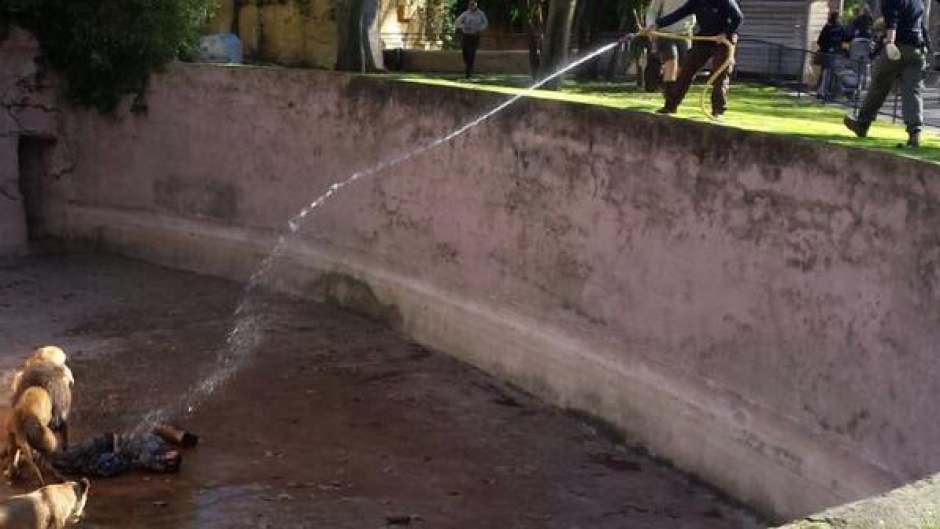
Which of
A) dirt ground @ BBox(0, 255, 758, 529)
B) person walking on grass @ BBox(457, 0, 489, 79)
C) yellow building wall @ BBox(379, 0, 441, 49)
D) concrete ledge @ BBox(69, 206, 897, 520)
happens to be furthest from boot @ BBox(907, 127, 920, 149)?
yellow building wall @ BBox(379, 0, 441, 49)

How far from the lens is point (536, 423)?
40.2 feet

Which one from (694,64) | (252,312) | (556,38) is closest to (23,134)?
(252,312)

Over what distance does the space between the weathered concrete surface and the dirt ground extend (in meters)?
5.71

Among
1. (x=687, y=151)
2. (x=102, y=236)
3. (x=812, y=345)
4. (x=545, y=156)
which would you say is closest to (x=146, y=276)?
(x=102, y=236)

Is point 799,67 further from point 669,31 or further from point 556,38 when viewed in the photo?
point 669,31

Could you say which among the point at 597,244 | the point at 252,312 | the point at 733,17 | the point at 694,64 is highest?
the point at 733,17

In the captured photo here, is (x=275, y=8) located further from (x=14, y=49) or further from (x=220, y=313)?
(x=220, y=313)

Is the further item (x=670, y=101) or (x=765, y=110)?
(x=765, y=110)

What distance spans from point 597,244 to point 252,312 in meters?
5.52

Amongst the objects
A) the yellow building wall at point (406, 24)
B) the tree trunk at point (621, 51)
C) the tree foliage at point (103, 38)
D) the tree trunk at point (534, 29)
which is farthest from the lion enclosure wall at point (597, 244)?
the yellow building wall at point (406, 24)

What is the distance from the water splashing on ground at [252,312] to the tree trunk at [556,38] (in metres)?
0.34

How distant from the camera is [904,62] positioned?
11430mm

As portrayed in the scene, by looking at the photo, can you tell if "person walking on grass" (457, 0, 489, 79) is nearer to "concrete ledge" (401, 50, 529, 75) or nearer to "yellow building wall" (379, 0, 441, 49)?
"concrete ledge" (401, 50, 529, 75)

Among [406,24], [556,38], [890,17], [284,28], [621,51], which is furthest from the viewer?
[406,24]
